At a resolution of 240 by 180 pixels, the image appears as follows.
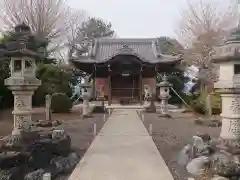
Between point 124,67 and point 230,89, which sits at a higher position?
point 124,67

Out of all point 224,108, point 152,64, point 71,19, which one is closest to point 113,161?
point 224,108

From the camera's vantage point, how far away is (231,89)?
26.3 ft

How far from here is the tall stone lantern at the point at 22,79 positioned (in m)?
8.63

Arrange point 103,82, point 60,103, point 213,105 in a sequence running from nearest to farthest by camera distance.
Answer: point 213,105 < point 60,103 < point 103,82

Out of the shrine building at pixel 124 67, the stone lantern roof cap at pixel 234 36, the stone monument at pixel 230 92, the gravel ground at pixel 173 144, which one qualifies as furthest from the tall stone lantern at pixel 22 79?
the shrine building at pixel 124 67

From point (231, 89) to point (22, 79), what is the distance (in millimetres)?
5754

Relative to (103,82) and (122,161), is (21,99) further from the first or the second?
(103,82)

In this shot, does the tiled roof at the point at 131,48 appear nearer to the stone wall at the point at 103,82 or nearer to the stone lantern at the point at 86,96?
the stone wall at the point at 103,82

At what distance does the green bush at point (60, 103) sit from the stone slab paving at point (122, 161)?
34.6ft

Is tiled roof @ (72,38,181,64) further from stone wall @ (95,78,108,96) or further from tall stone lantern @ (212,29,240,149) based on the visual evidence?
tall stone lantern @ (212,29,240,149)

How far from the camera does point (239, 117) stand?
8031 millimetres

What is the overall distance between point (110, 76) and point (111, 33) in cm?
2567

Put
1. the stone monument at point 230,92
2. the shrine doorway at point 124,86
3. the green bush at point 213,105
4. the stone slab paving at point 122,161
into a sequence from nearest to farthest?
the stone slab paving at point 122,161 < the stone monument at point 230,92 < the green bush at point 213,105 < the shrine doorway at point 124,86

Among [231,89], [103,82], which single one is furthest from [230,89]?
[103,82]
